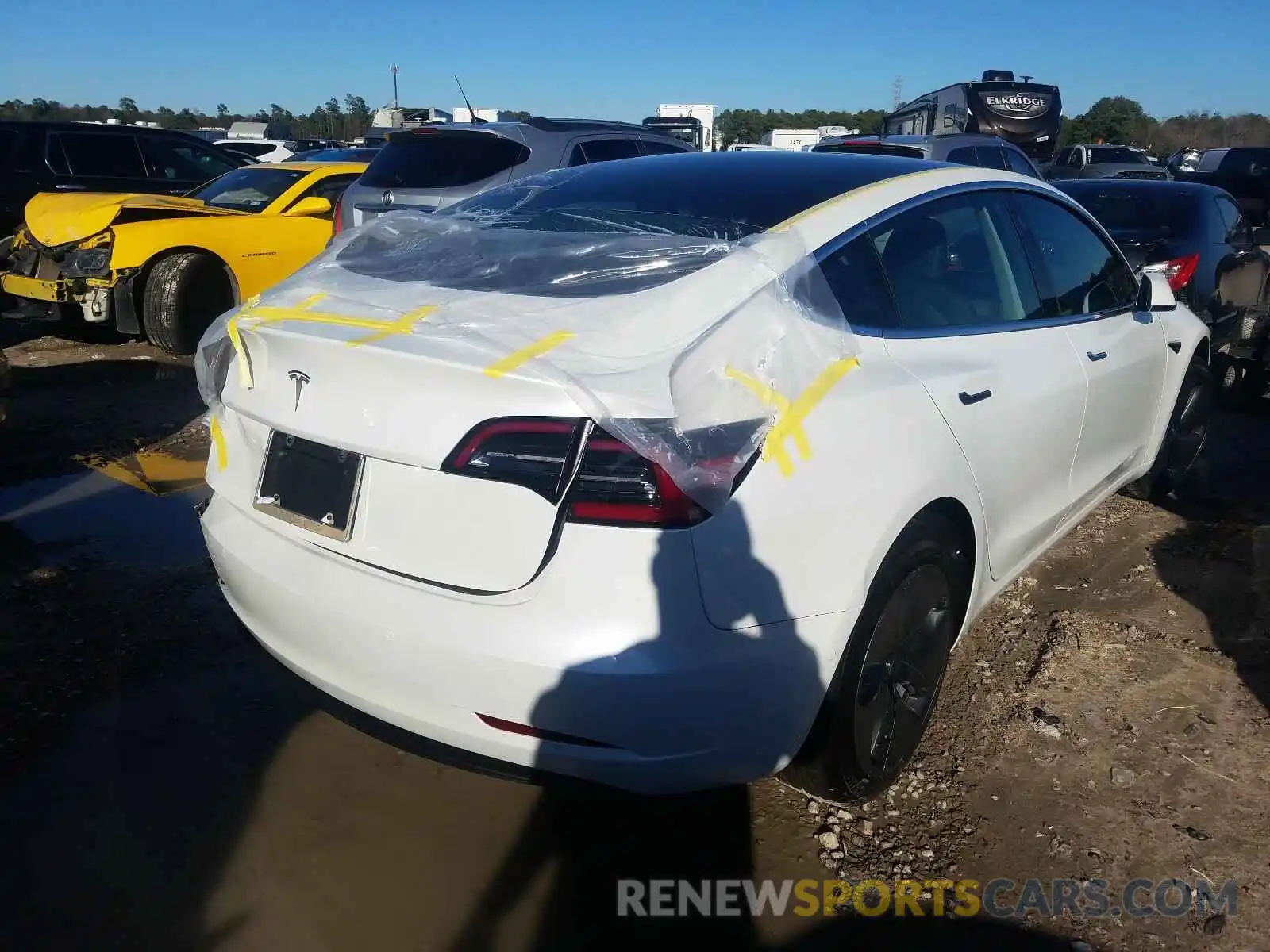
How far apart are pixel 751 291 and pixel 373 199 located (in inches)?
214

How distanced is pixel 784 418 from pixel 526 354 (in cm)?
55

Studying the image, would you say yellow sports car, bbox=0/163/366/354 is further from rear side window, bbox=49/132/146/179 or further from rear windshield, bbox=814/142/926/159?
rear windshield, bbox=814/142/926/159

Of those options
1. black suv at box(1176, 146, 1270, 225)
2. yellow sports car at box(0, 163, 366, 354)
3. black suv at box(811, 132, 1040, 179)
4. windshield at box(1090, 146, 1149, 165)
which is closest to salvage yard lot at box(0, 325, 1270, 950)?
yellow sports car at box(0, 163, 366, 354)

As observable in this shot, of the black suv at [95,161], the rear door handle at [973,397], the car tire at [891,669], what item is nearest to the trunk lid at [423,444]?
the car tire at [891,669]

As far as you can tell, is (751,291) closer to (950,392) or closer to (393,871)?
(950,392)

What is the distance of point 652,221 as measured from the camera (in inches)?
107

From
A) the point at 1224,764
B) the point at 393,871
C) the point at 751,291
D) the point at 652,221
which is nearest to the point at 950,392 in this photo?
the point at 751,291

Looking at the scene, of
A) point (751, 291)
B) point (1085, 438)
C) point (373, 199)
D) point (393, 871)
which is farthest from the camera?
point (373, 199)

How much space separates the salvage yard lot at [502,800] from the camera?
230 cm

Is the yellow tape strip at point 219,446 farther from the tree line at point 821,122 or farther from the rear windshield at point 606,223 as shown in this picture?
the tree line at point 821,122

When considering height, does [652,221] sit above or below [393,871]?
above

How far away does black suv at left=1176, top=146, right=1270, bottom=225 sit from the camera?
19.2m

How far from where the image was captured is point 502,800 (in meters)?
2.69

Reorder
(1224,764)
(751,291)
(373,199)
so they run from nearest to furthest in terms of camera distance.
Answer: (751,291) < (1224,764) < (373,199)
